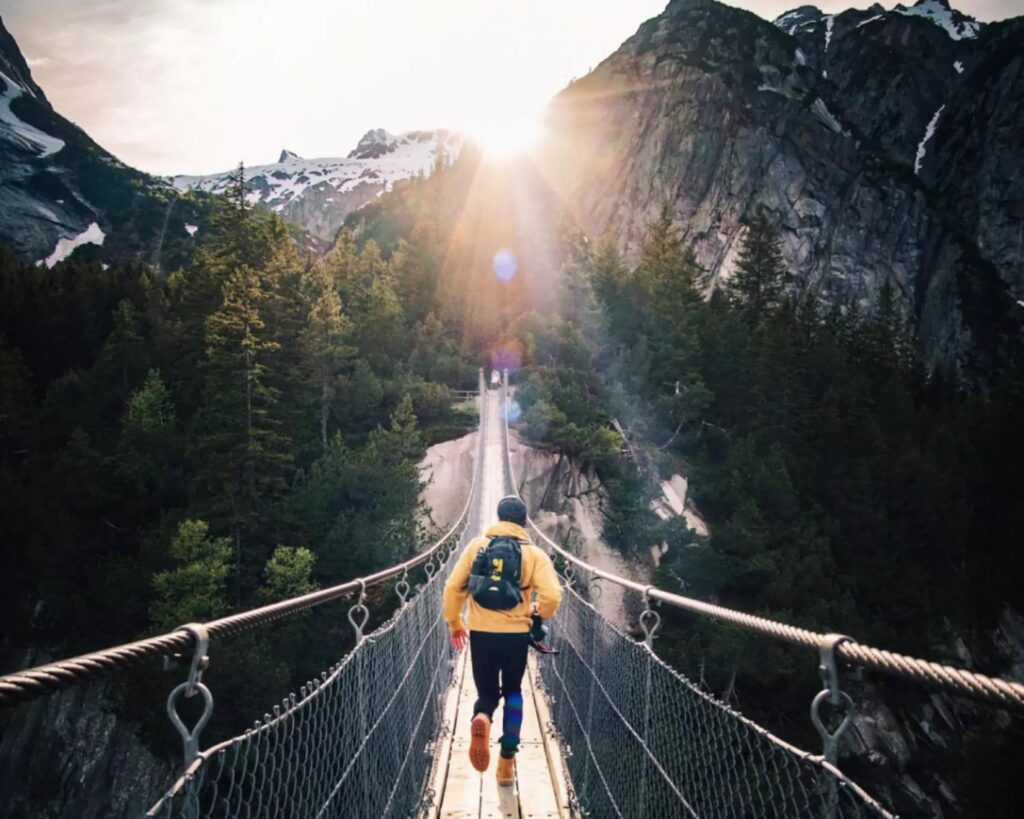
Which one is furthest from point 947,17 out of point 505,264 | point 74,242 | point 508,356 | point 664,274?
point 74,242

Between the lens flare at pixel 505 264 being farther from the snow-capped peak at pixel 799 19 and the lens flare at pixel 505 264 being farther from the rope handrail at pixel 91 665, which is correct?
the snow-capped peak at pixel 799 19

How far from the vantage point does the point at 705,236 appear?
156 feet

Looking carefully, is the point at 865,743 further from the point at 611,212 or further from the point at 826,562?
the point at 611,212

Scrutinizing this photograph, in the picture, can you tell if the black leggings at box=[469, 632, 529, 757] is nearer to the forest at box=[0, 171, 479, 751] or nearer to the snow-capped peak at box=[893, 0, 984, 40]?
the forest at box=[0, 171, 479, 751]

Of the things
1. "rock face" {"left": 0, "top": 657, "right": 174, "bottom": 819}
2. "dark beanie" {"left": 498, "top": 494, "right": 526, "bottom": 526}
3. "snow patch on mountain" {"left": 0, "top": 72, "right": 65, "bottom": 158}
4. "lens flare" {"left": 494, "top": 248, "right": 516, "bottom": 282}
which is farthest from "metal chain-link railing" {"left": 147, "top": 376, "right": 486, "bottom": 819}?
"snow patch on mountain" {"left": 0, "top": 72, "right": 65, "bottom": 158}

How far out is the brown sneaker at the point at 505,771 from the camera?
3652mm

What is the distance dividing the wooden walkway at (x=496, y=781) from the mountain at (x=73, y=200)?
2001 inches

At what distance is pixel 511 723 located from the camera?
11.6 feet

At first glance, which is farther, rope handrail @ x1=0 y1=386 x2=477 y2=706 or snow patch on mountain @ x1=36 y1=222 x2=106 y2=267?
snow patch on mountain @ x1=36 y1=222 x2=106 y2=267

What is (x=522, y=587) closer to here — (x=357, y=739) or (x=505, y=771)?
(x=357, y=739)

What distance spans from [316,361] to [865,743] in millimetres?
20379

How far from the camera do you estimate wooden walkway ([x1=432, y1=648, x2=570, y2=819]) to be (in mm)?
3432

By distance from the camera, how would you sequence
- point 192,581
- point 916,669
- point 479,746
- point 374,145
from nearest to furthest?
point 916,669
point 479,746
point 192,581
point 374,145

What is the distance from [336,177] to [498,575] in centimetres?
13701
